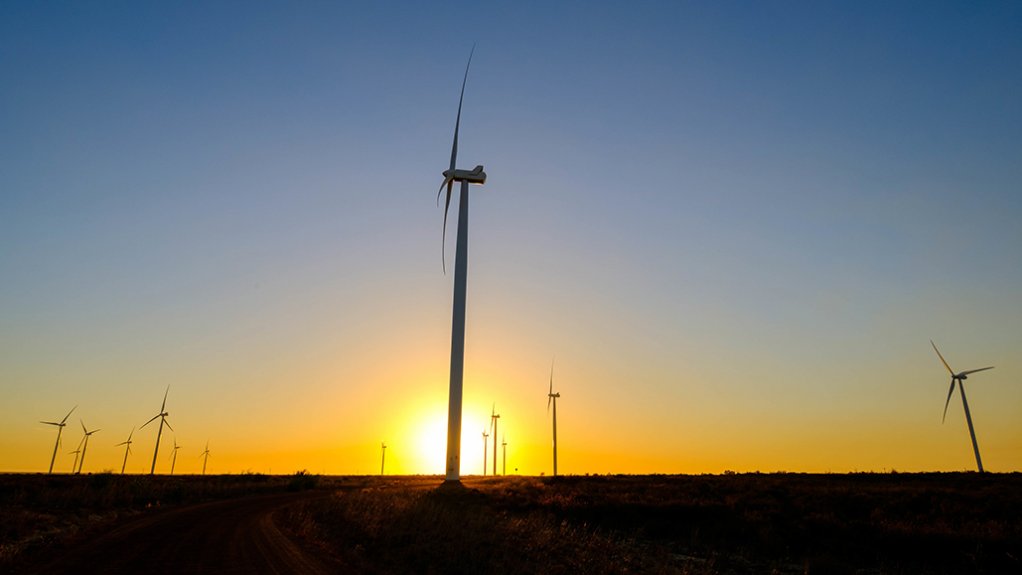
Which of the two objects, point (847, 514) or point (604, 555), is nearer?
point (604, 555)

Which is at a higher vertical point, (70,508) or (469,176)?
(469,176)

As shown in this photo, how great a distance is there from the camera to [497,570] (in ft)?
53.4

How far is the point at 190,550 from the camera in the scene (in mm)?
18109

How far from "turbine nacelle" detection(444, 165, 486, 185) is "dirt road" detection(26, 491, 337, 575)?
136 feet

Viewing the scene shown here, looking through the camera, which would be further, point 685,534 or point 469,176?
point 469,176

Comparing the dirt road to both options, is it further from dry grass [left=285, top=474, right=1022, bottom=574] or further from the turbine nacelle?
the turbine nacelle

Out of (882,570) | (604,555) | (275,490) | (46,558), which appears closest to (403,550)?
(604,555)

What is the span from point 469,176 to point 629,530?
4104 cm

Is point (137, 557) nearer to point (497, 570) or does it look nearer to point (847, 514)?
point (497, 570)

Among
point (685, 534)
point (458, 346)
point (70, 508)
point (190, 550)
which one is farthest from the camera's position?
point (458, 346)

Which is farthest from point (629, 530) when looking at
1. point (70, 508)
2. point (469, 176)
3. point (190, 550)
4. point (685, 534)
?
point (469, 176)

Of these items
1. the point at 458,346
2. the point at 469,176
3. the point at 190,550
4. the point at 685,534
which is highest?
the point at 469,176

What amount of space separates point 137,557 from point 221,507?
673 inches

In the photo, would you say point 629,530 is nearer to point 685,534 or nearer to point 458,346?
point 685,534
